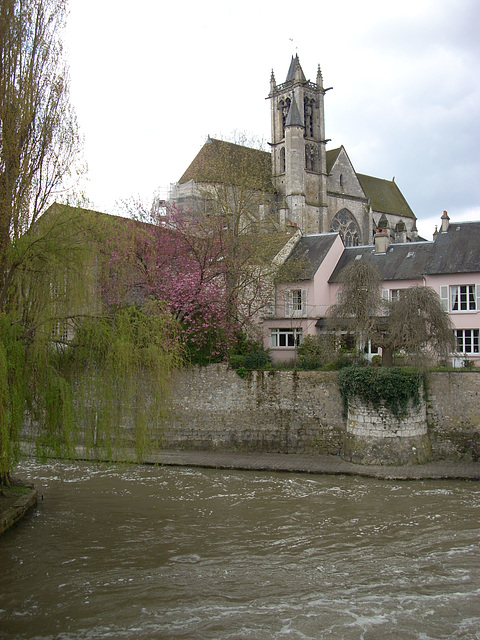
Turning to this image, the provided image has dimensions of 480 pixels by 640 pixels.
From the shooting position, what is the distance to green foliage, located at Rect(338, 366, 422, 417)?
16922 mm

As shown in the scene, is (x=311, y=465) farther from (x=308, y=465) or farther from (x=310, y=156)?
(x=310, y=156)

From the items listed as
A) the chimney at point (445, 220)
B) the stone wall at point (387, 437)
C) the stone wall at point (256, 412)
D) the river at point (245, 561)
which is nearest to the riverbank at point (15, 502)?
the river at point (245, 561)

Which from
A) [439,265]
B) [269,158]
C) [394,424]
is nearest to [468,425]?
[394,424]

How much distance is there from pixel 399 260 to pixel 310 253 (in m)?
3.90

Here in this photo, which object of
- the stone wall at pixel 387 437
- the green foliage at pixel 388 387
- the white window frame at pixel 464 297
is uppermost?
Answer: the white window frame at pixel 464 297

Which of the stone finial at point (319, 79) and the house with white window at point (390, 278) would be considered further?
the stone finial at point (319, 79)

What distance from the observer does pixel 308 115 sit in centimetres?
4638

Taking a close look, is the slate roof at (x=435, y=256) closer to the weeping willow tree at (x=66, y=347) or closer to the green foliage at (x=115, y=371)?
the green foliage at (x=115, y=371)

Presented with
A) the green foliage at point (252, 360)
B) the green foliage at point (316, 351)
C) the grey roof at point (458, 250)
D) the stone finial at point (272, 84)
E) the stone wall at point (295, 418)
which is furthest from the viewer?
the stone finial at point (272, 84)

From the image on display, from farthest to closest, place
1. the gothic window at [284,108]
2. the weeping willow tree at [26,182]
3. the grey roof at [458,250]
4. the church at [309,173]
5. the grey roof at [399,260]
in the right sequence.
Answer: the gothic window at [284,108], the church at [309,173], the grey roof at [399,260], the grey roof at [458,250], the weeping willow tree at [26,182]

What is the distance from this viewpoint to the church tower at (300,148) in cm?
4288

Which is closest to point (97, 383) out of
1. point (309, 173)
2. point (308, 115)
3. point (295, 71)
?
point (309, 173)

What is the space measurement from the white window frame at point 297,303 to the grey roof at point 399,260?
1662mm

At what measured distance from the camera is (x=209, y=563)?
10.2 metres
